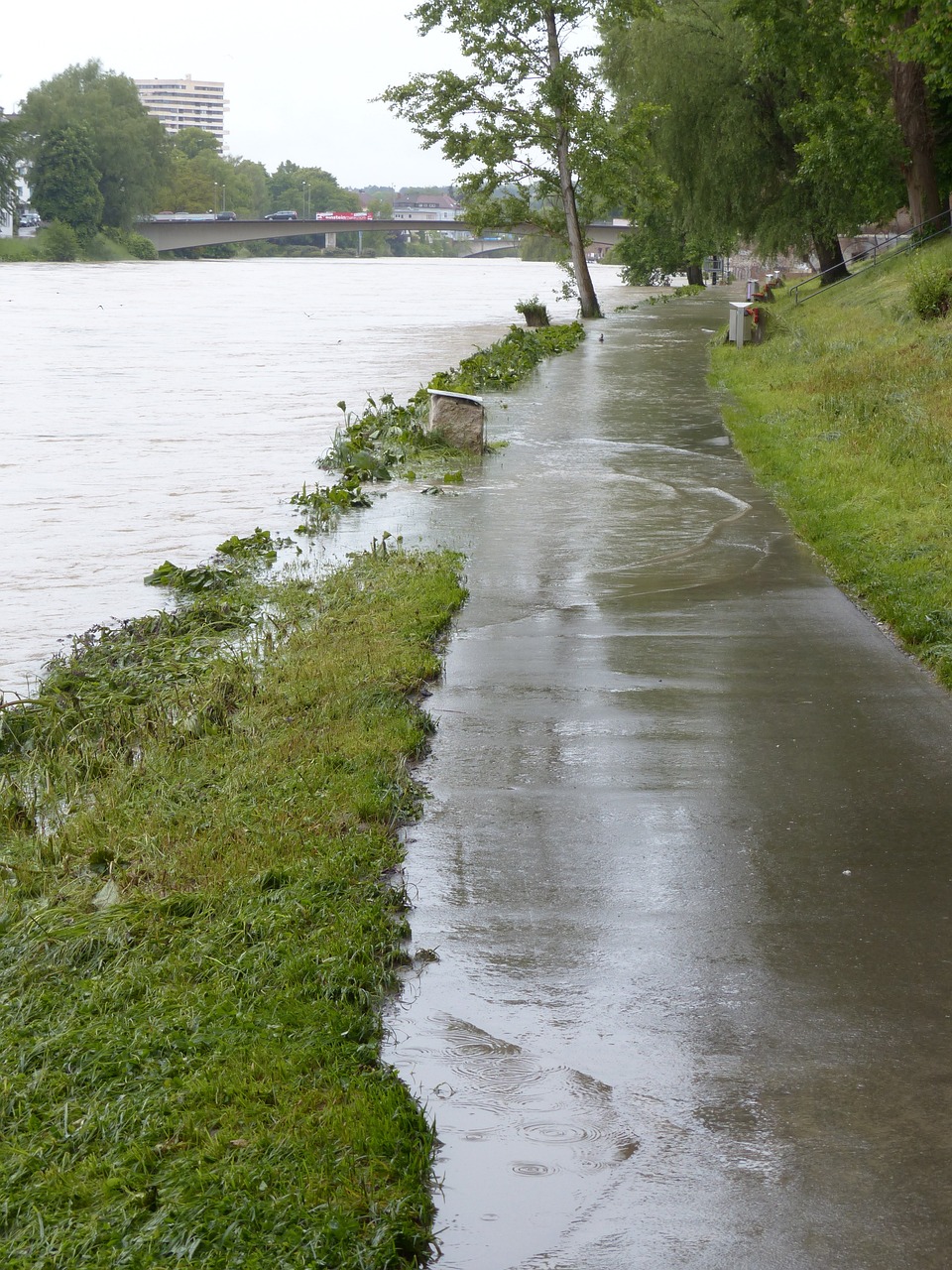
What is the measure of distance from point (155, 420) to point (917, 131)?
2201cm

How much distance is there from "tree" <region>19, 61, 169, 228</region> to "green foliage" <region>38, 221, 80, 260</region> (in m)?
7.86

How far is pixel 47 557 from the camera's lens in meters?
12.7

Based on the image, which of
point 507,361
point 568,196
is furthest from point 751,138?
point 507,361

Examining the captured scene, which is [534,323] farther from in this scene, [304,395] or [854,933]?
[854,933]

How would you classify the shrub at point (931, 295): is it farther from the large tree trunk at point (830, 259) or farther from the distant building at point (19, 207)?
the distant building at point (19, 207)

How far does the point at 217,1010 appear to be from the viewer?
4.25 meters

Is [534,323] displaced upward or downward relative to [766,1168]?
upward

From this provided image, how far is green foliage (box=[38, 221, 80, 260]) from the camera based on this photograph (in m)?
117

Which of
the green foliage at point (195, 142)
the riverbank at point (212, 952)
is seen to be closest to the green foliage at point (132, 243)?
the green foliage at point (195, 142)

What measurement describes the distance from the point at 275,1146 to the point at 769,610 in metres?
6.44

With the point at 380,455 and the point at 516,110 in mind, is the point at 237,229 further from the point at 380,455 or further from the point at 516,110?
the point at 380,455

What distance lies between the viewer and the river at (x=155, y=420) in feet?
39.7

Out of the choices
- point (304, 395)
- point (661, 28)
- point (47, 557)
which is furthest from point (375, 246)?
point (47, 557)

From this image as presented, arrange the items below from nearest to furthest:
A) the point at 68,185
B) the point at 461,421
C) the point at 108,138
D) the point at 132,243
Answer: the point at 461,421 → the point at 68,185 → the point at 132,243 → the point at 108,138
